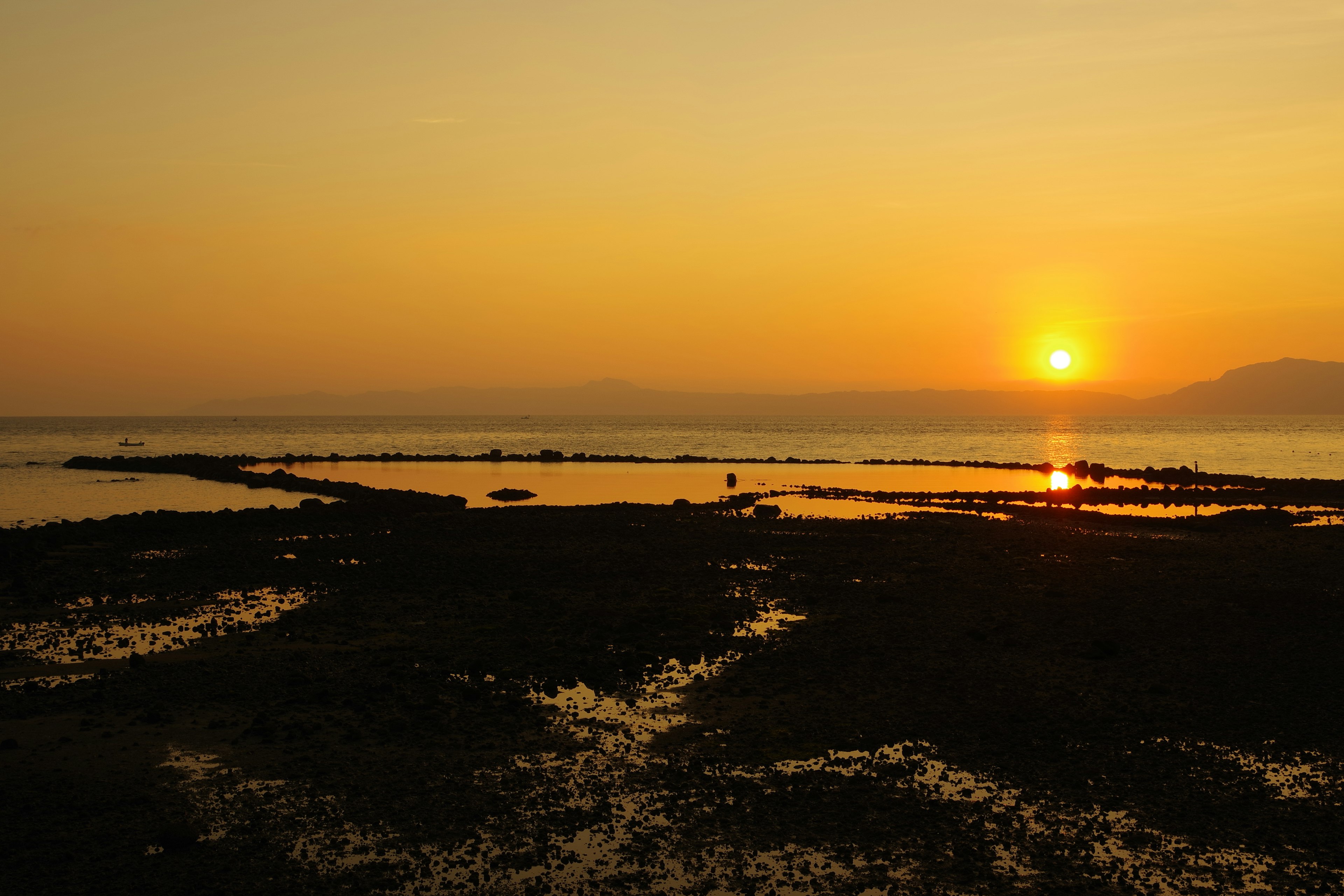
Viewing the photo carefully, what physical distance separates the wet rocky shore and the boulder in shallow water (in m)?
22.7

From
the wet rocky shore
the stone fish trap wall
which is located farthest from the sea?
the stone fish trap wall

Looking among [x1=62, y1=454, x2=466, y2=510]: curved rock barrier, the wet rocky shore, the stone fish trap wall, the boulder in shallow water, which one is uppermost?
[x1=62, y1=454, x2=466, y2=510]: curved rock barrier

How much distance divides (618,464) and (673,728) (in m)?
70.0

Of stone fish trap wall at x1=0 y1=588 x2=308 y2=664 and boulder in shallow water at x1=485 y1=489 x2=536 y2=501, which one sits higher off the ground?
boulder in shallow water at x1=485 y1=489 x2=536 y2=501

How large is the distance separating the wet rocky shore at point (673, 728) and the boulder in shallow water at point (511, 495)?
2270 centimetres

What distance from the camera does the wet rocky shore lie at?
29.0ft

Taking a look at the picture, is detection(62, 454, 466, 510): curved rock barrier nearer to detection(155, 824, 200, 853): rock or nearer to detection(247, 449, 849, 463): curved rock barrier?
detection(247, 449, 849, 463): curved rock barrier

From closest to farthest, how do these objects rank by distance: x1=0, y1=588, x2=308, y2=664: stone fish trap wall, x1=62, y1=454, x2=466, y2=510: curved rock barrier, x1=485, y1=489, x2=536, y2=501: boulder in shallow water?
x1=0, y1=588, x2=308, y2=664: stone fish trap wall → x1=62, y1=454, x2=466, y2=510: curved rock barrier → x1=485, y1=489, x2=536, y2=501: boulder in shallow water

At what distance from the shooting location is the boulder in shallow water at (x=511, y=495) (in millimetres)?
47625

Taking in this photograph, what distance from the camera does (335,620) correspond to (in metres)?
18.6

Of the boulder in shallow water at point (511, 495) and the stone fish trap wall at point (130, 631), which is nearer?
the stone fish trap wall at point (130, 631)

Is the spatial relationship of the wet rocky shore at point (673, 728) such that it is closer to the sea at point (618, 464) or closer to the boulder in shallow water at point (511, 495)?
the sea at point (618, 464)

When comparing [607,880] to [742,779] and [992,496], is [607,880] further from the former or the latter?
[992,496]

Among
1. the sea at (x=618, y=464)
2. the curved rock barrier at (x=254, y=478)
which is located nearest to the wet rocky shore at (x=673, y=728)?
the curved rock barrier at (x=254, y=478)
